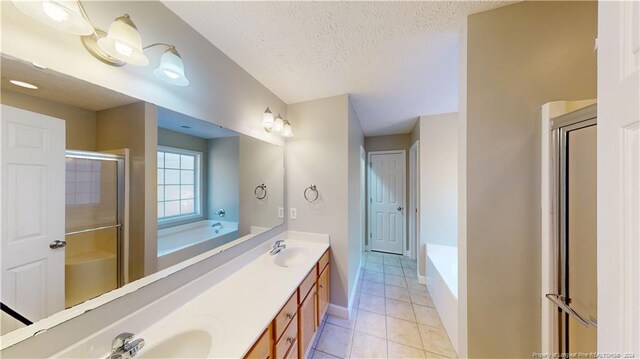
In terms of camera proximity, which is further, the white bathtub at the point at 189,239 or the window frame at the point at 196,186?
the window frame at the point at 196,186

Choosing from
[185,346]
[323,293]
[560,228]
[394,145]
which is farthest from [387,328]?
[394,145]

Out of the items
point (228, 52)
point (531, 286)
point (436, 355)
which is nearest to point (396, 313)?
point (436, 355)

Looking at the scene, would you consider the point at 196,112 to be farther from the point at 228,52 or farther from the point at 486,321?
the point at 486,321

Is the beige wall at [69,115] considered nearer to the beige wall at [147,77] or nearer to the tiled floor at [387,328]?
the beige wall at [147,77]

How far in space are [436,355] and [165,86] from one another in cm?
268

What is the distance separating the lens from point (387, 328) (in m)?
1.87

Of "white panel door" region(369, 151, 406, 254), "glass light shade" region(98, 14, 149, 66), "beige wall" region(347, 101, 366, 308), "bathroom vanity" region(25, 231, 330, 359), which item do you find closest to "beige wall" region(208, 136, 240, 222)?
"bathroom vanity" region(25, 231, 330, 359)

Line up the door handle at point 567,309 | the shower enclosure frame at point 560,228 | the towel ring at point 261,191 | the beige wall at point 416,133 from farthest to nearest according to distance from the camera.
Result: the beige wall at point 416,133, the towel ring at point 261,191, the shower enclosure frame at point 560,228, the door handle at point 567,309

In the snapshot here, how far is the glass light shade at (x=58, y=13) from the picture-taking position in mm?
587

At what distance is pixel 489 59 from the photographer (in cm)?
109

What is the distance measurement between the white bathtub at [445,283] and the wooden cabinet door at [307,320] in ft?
3.75

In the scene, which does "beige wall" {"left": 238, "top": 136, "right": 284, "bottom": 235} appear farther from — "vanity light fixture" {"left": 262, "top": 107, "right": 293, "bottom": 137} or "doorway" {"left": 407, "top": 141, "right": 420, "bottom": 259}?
"doorway" {"left": 407, "top": 141, "right": 420, "bottom": 259}

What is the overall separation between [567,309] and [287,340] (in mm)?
1387

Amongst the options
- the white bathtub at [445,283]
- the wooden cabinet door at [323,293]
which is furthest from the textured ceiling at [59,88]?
the white bathtub at [445,283]
